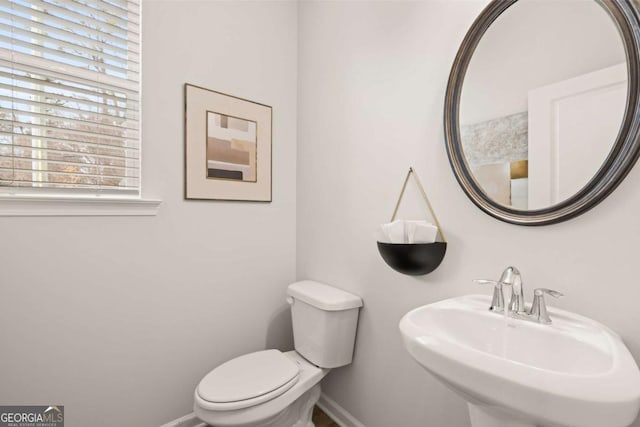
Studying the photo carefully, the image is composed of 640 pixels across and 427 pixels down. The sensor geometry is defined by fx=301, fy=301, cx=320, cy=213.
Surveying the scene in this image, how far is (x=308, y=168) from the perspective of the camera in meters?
1.81

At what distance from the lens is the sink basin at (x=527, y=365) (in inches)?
20.0

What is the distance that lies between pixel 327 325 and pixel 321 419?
63 cm

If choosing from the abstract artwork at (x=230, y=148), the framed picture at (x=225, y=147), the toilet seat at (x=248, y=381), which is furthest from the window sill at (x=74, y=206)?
the toilet seat at (x=248, y=381)

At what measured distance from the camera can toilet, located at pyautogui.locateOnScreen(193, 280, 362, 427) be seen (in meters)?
1.15

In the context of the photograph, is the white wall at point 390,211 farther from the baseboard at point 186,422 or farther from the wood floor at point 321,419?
the baseboard at point 186,422

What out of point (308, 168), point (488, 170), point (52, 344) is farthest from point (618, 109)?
point (52, 344)

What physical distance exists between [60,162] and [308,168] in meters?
1.15

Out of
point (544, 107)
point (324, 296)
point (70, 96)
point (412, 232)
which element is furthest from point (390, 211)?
point (70, 96)

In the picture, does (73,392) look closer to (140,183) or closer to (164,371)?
(164,371)

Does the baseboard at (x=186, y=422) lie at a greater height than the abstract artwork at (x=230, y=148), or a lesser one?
lesser

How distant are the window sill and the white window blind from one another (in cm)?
6

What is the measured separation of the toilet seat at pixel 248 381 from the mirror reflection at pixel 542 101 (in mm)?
1095

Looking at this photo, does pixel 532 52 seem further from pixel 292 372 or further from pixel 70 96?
pixel 70 96

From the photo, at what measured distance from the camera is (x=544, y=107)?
891mm
